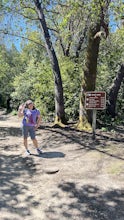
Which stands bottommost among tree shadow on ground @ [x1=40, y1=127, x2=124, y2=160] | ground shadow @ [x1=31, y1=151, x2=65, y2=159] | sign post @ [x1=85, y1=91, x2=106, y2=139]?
ground shadow @ [x1=31, y1=151, x2=65, y2=159]

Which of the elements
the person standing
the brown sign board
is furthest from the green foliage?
the person standing

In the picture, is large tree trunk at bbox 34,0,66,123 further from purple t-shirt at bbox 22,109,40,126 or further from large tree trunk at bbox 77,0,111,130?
purple t-shirt at bbox 22,109,40,126

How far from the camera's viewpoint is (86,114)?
1075cm

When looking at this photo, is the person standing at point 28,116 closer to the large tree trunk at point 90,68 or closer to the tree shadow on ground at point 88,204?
the tree shadow on ground at point 88,204

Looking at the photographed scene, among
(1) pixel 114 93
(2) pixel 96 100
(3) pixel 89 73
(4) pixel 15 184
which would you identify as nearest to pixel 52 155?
(4) pixel 15 184

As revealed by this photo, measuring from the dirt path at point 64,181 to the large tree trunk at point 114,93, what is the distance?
5.10 metres

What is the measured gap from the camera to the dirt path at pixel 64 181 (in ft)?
13.8

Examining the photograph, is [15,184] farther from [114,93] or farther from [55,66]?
[114,93]

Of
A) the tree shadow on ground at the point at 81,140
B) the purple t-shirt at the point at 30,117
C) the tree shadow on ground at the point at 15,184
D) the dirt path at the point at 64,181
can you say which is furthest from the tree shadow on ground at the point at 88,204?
the purple t-shirt at the point at 30,117

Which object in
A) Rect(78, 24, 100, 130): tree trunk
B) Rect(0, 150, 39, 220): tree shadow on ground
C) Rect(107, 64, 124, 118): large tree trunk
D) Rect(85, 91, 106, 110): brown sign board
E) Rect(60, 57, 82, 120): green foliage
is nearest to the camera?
Rect(0, 150, 39, 220): tree shadow on ground

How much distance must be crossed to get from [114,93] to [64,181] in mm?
9154

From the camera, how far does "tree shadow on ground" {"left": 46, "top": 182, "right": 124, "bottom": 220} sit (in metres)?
4.07

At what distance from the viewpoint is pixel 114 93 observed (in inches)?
547

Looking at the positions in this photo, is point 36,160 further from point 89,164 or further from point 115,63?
point 115,63
